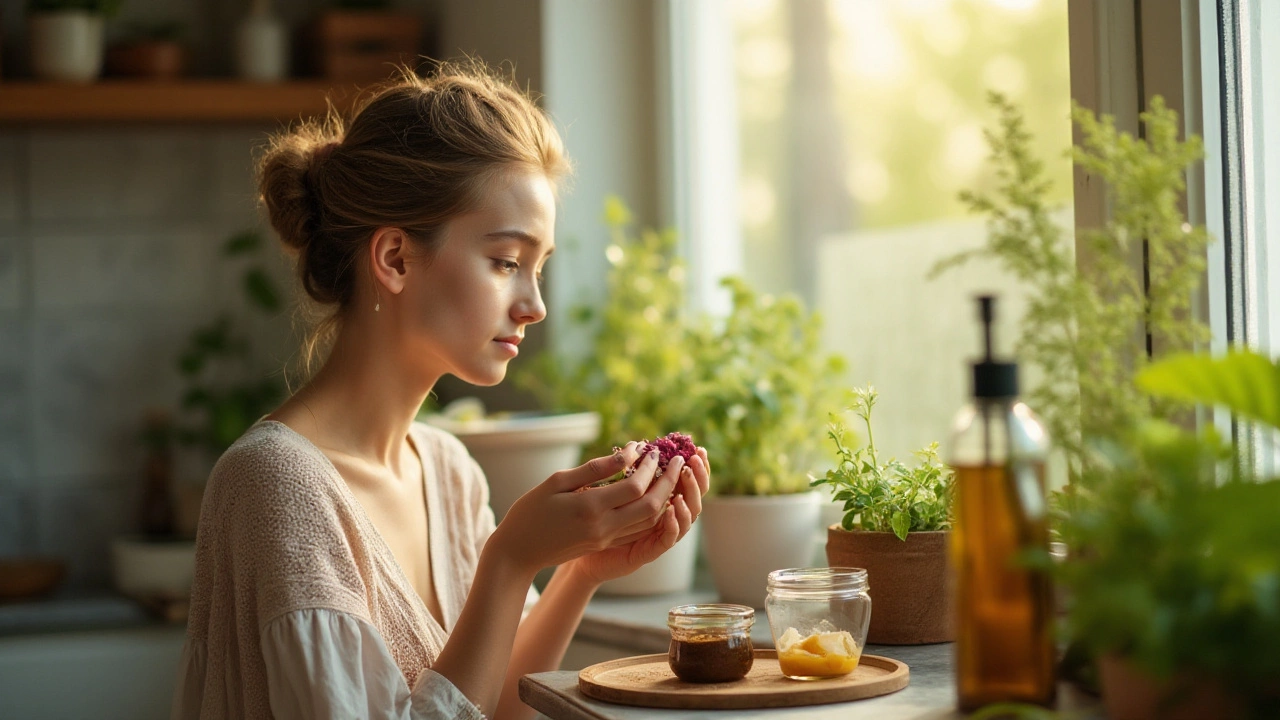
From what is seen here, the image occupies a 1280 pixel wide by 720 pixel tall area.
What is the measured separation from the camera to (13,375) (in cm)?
278

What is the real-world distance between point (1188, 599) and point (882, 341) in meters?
1.37

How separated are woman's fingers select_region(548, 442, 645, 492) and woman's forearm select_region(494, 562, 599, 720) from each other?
260mm

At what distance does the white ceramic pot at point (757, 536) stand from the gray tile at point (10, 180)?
185 centimetres

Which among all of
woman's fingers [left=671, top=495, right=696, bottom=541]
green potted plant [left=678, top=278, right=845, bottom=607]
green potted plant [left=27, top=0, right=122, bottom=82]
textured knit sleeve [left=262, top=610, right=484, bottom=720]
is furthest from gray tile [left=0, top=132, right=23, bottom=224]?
woman's fingers [left=671, top=495, right=696, bottom=541]

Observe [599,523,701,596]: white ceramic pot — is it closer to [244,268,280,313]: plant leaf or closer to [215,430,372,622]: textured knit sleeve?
[215,430,372,622]: textured knit sleeve

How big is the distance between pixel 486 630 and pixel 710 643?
0.91ft

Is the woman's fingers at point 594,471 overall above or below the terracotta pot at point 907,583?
above

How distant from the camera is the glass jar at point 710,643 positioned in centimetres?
112

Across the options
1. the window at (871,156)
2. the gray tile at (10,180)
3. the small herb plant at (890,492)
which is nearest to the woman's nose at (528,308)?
the small herb plant at (890,492)

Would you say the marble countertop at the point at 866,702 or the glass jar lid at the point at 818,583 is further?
the glass jar lid at the point at 818,583

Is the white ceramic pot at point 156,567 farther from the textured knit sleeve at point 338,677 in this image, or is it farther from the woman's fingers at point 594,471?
the woman's fingers at point 594,471

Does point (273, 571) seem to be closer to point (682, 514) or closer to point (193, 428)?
point (682, 514)

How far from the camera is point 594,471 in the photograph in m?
1.24

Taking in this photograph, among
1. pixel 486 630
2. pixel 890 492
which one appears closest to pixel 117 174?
pixel 486 630
